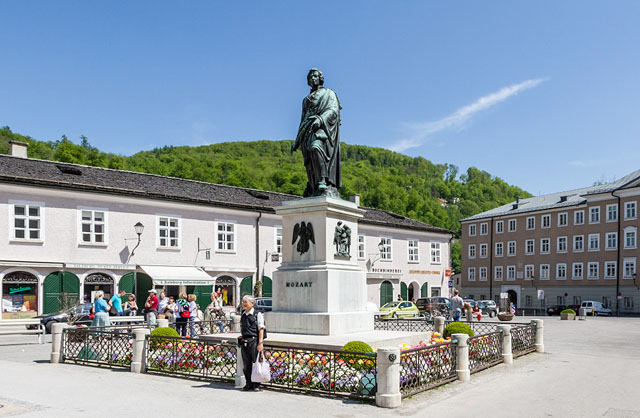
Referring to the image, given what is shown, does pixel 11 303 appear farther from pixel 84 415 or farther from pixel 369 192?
pixel 369 192

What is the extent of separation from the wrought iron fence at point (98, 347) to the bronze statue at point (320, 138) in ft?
17.8

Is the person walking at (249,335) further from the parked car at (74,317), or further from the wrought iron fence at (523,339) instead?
the parked car at (74,317)

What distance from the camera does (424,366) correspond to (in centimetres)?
1030

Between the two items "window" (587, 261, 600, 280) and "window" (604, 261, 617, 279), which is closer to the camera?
"window" (604, 261, 617, 279)

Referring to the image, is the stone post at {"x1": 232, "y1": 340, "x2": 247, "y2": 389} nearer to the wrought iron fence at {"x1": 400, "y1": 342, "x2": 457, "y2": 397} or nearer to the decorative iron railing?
the decorative iron railing

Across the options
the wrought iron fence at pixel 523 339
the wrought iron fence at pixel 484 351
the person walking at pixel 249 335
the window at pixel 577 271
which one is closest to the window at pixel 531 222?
the window at pixel 577 271

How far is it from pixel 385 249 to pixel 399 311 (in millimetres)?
12305

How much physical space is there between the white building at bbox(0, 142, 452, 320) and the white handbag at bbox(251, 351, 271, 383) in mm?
15592

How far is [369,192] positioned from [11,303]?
58703 mm

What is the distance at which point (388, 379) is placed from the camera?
898cm

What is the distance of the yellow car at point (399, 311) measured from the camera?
3244 cm

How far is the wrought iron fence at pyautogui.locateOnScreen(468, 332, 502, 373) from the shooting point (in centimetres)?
1242

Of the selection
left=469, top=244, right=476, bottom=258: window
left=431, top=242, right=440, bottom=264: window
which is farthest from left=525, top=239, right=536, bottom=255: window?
left=431, top=242, right=440, bottom=264: window

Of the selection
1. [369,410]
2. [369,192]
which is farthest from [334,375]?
[369,192]
